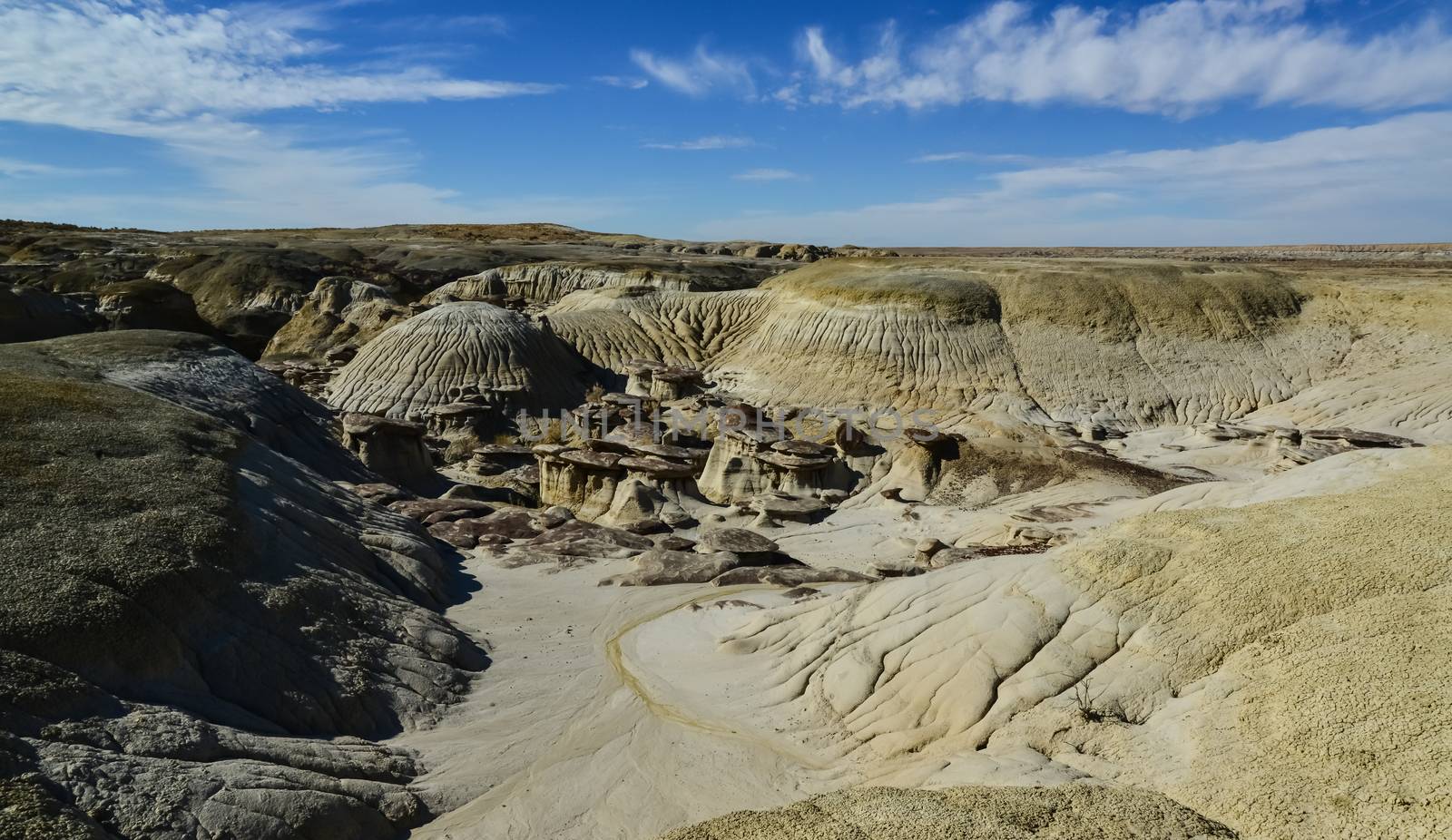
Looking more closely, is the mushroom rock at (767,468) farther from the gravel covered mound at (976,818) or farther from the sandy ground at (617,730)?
the gravel covered mound at (976,818)

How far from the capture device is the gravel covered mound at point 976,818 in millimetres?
5543

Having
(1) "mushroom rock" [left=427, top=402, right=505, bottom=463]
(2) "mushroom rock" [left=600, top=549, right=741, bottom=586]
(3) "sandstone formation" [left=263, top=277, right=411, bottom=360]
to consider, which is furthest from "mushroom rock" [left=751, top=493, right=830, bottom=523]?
(3) "sandstone formation" [left=263, top=277, right=411, bottom=360]

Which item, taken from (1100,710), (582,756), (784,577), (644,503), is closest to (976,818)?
(1100,710)

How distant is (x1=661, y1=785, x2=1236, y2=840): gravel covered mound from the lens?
5543 mm

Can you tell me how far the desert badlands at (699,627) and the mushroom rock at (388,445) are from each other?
0.30 feet

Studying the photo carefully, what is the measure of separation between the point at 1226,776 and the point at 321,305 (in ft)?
150

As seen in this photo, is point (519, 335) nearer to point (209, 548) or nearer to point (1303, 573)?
point (209, 548)

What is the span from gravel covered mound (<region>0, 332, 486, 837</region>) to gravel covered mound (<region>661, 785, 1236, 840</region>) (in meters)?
3.94

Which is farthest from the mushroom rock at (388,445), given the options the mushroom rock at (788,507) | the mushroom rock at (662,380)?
the mushroom rock at (662,380)

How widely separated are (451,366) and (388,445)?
327 inches

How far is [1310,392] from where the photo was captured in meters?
31.0

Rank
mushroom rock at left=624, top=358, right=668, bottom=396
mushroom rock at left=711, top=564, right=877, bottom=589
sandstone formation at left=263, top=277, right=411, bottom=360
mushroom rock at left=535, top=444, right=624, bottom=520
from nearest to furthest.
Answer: mushroom rock at left=711, top=564, right=877, bottom=589
mushroom rock at left=535, top=444, right=624, bottom=520
mushroom rock at left=624, top=358, right=668, bottom=396
sandstone formation at left=263, top=277, right=411, bottom=360

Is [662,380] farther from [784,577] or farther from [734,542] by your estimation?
[784,577]

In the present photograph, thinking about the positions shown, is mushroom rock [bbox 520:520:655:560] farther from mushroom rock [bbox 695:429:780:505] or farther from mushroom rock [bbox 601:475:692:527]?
mushroom rock [bbox 695:429:780:505]
